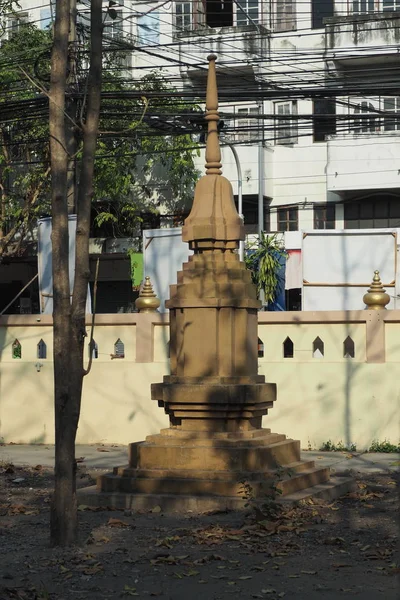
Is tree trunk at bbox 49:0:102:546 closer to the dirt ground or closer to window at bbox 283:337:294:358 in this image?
the dirt ground

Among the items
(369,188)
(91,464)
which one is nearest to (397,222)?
(369,188)

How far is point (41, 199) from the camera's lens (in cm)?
2847

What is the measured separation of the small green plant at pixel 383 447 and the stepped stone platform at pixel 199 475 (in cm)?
452

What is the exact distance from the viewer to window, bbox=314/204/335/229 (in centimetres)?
2862

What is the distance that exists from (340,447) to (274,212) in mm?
15289

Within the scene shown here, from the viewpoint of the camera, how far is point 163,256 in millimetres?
20078

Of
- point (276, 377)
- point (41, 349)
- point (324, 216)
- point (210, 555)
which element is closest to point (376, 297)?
point (276, 377)

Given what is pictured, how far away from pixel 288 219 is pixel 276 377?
1462cm

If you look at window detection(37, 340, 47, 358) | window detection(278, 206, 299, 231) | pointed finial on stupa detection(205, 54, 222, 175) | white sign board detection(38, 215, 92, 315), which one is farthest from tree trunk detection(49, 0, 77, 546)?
window detection(278, 206, 299, 231)

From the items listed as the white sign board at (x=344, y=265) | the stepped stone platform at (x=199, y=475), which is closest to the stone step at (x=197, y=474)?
the stepped stone platform at (x=199, y=475)

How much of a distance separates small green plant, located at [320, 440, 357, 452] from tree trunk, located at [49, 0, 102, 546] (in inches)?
295

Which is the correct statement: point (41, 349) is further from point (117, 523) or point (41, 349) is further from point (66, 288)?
point (66, 288)

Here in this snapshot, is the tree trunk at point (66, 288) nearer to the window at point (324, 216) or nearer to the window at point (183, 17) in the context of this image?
the window at point (324, 216)

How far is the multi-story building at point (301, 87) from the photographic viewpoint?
27.0 metres
